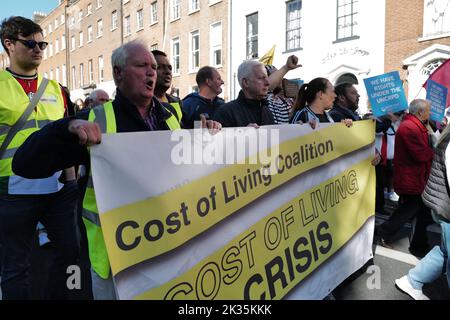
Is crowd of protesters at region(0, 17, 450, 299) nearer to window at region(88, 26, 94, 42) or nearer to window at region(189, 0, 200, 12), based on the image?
window at region(189, 0, 200, 12)

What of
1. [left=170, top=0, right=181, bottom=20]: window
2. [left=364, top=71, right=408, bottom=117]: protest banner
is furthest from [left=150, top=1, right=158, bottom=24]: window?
[left=364, top=71, right=408, bottom=117]: protest banner

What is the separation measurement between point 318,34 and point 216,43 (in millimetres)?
6986

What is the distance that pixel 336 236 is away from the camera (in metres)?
3.12

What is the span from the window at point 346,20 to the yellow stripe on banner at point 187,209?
39.5 ft

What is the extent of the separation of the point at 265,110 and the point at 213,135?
1335 mm

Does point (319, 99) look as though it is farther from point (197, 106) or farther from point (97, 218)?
point (97, 218)

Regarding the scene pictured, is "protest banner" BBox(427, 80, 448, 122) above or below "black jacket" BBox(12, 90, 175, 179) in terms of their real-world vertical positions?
above

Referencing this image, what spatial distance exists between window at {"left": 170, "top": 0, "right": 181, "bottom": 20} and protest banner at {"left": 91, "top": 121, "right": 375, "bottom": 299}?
22.1 m

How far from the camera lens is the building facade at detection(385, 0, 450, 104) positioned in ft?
36.9

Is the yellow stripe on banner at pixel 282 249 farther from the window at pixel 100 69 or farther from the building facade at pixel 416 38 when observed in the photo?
the window at pixel 100 69

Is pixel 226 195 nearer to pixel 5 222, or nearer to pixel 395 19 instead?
pixel 5 222

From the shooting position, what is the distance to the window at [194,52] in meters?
22.2

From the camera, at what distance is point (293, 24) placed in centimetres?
1598

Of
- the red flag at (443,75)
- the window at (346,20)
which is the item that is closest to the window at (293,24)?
the window at (346,20)
